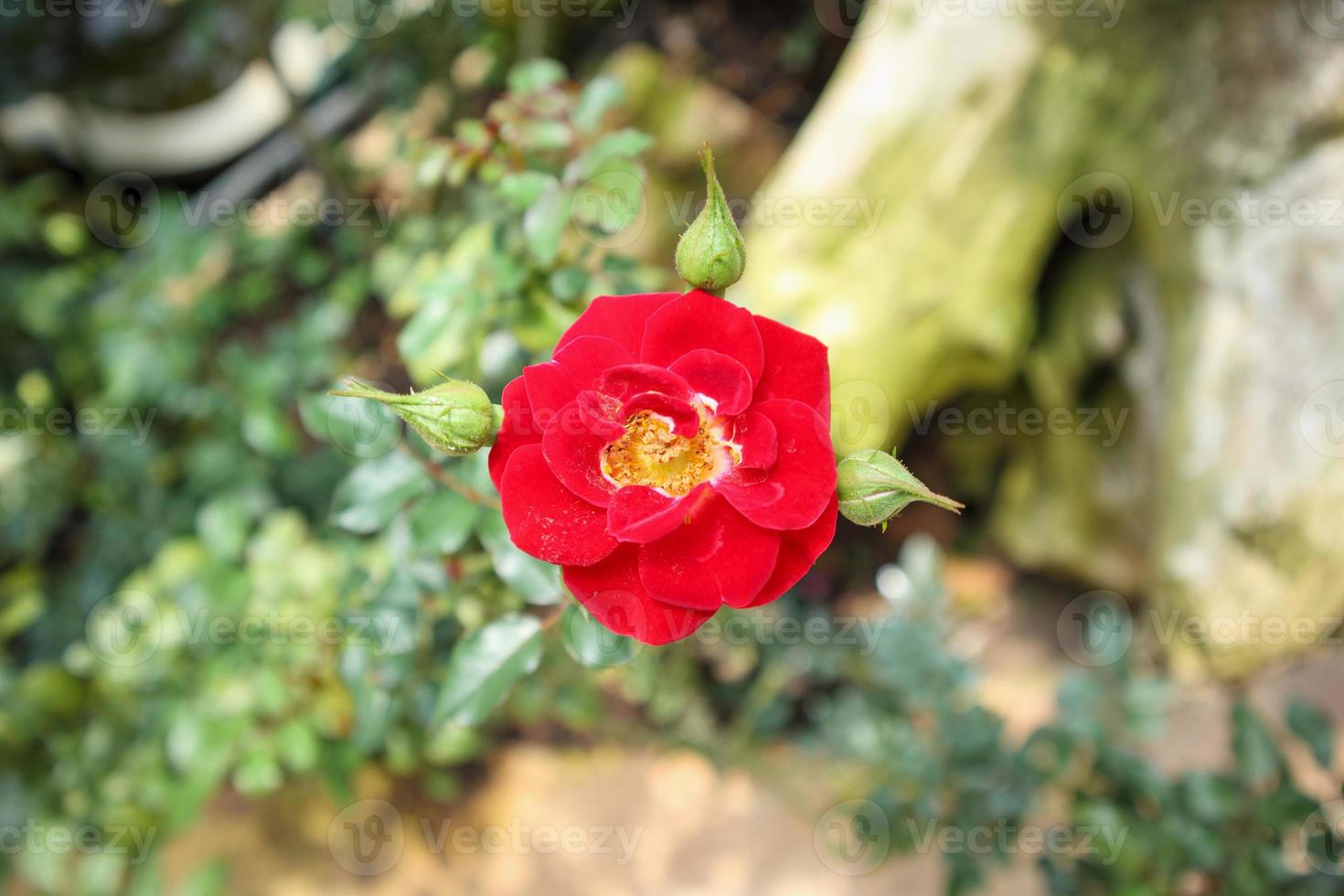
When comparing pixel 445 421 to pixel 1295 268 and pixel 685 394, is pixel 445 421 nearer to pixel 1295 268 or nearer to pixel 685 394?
pixel 685 394

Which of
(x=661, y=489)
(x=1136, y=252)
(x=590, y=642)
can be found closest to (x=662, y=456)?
(x=661, y=489)

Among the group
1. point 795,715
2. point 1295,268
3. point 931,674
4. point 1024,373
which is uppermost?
point 1295,268

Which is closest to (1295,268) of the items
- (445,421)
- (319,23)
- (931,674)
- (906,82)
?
(906,82)

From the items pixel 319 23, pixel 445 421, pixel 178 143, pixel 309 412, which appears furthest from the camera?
pixel 178 143

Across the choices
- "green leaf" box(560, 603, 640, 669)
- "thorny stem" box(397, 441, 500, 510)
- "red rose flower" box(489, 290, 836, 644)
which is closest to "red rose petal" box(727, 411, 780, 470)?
"red rose flower" box(489, 290, 836, 644)

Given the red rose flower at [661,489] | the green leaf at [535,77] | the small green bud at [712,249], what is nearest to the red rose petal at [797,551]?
the red rose flower at [661,489]

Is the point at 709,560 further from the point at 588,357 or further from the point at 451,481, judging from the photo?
the point at 451,481
